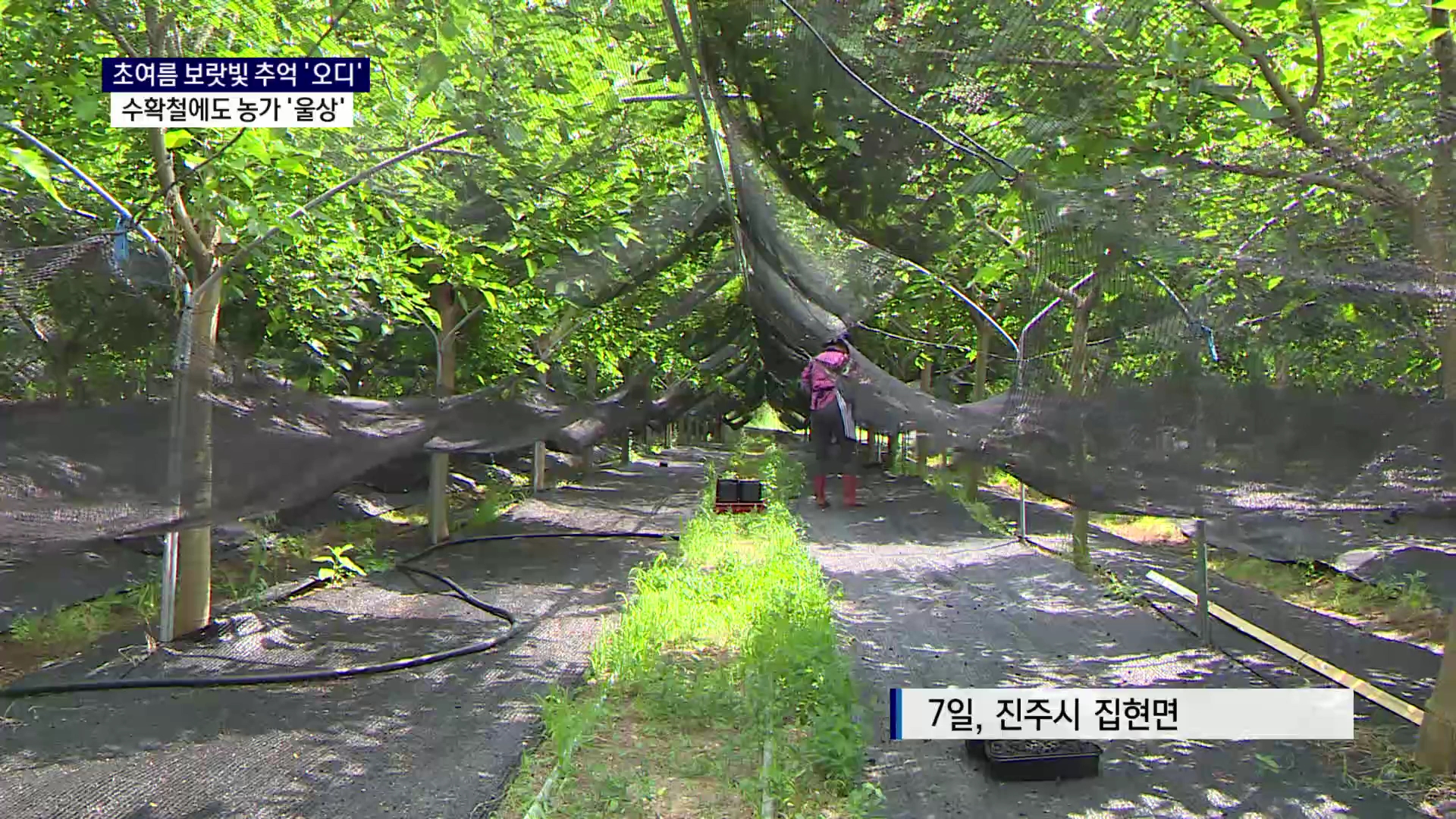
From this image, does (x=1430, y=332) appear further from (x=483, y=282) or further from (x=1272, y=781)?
(x=483, y=282)

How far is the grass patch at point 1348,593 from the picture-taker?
5711mm

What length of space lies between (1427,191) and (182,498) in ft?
12.0

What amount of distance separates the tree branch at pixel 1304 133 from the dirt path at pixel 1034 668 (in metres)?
1.79

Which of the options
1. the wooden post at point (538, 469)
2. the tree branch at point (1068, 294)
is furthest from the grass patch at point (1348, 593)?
the wooden post at point (538, 469)

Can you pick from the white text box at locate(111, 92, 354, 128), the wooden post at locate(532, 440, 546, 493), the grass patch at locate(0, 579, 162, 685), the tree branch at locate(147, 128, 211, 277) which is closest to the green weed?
the grass patch at locate(0, 579, 162, 685)

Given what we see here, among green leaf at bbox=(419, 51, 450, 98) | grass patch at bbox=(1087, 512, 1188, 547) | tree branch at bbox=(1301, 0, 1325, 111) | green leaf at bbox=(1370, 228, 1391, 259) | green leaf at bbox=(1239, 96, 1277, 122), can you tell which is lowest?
grass patch at bbox=(1087, 512, 1188, 547)

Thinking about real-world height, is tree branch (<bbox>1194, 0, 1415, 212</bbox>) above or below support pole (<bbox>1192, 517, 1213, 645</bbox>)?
above

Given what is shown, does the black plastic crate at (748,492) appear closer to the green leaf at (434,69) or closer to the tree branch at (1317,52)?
the green leaf at (434,69)

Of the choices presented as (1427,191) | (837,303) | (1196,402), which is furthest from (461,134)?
(1427,191)

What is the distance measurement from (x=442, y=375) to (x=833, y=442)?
4.65 m

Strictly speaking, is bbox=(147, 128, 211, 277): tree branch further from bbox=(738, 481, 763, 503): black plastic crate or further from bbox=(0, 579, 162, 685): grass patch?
bbox=(738, 481, 763, 503): black plastic crate

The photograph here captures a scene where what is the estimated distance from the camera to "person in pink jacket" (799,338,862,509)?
8.12 metres

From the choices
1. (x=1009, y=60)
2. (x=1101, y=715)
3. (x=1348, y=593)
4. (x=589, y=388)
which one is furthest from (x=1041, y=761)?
(x=589, y=388)
